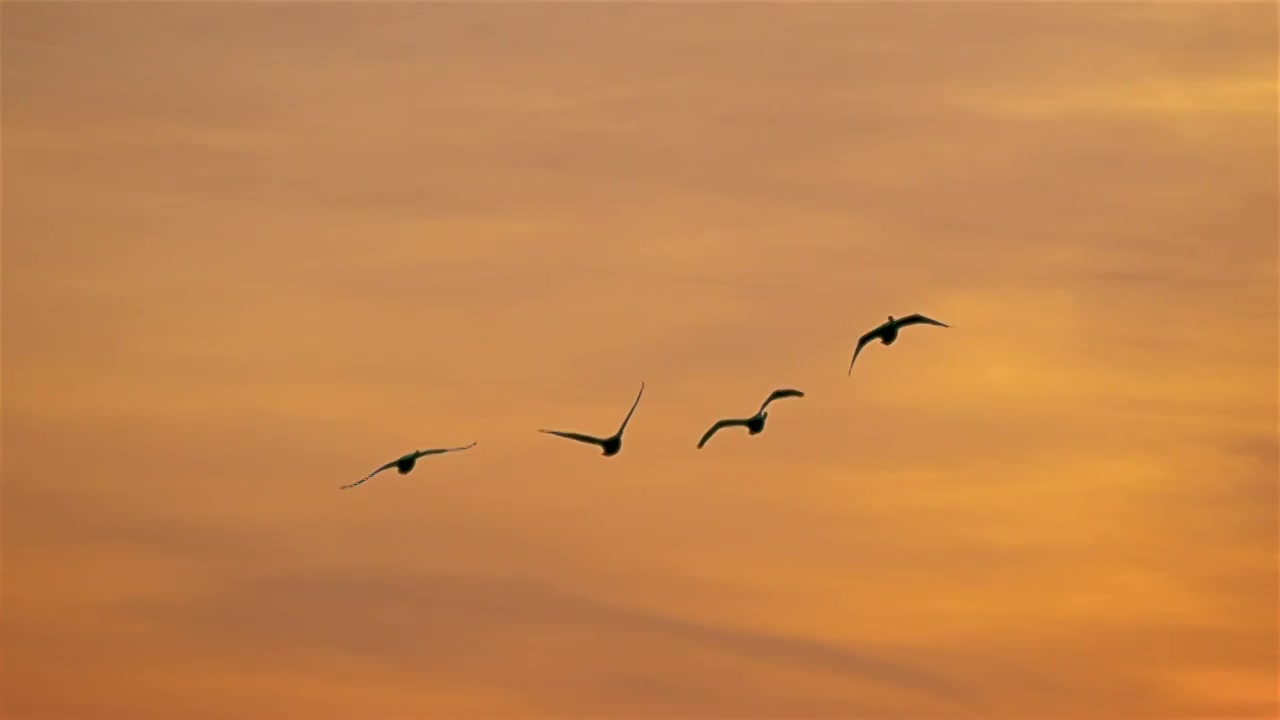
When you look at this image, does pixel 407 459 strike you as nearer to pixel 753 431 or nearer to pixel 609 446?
pixel 609 446

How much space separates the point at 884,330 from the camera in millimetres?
190375

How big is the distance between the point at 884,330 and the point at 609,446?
18.5 metres

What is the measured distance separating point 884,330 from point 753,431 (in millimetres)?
14619

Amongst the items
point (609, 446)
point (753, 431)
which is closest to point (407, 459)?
point (609, 446)

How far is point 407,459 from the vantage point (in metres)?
194

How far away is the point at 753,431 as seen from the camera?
180 meters

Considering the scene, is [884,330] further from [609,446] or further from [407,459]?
[407,459]

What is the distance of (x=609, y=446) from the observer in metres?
190

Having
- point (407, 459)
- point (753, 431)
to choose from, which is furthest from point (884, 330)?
point (407, 459)

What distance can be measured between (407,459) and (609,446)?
1326 cm

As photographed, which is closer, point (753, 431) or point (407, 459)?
point (753, 431)
